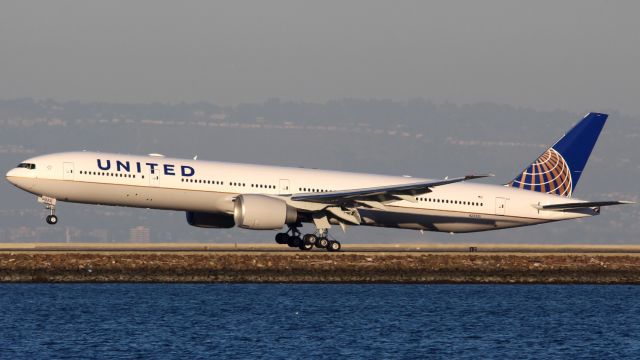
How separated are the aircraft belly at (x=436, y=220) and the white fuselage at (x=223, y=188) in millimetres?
53

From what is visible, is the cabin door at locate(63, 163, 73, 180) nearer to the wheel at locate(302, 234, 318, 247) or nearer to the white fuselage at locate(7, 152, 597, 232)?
the white fuselage at locate(7, 152, 597, 232)

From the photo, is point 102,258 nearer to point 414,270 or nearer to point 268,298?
point 268,298

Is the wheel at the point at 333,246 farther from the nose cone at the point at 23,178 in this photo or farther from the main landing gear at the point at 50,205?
the nose cone at the point at 23,178

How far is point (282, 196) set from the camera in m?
67.0

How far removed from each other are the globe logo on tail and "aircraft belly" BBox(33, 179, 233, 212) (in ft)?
63.8

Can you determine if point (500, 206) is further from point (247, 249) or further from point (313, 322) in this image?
point (313, 322)

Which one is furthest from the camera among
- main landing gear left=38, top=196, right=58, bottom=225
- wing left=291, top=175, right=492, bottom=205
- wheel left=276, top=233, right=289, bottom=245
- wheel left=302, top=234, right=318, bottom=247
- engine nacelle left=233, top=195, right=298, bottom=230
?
wheel left=276, top=233, right=289, bottom=245

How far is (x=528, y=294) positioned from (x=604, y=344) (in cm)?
1694

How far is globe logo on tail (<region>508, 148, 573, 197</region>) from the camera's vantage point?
248 ft

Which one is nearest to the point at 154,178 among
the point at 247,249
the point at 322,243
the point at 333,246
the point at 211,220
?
the point at 211,220

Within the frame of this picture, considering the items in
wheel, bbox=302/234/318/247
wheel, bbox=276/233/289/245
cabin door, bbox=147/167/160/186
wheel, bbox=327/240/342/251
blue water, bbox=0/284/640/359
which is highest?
cabin door, bbox=147/167/160/186

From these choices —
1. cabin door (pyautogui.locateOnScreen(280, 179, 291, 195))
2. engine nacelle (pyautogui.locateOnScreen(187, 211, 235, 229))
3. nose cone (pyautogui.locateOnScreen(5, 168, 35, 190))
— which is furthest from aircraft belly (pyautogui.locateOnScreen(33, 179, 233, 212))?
cabin door (pyautogui.locateOnScreen(280, 179, 291, 195))

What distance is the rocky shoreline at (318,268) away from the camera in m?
61.4

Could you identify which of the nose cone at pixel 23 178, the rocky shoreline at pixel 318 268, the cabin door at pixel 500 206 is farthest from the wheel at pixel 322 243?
the nose cone at pixel 23 178
